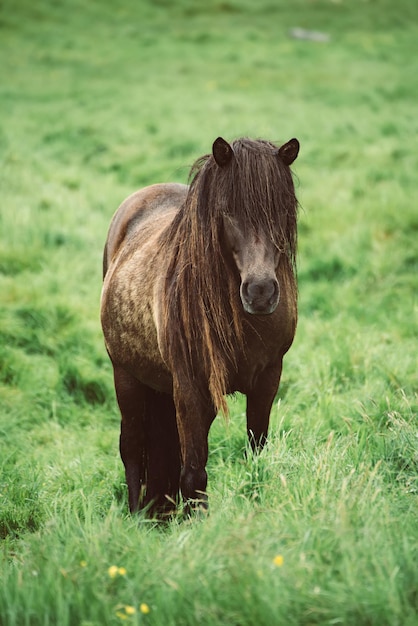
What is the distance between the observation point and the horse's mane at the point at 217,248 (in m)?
2.91

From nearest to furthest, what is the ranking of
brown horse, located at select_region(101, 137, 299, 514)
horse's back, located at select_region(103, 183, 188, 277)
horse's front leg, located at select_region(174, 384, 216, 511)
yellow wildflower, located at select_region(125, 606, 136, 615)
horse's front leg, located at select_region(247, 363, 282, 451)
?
yellow wildflower, located at select_region(125, 606, 136, 615) → brown horse, located at select_region(101, 137, 299, 514) → horse's front leg, located at select_region(174, 384, 216, 511) → horse's front leg, located at select_region(247, 363, 282, 451) → horse's back, located at select_region(103, 183, 188, 277)

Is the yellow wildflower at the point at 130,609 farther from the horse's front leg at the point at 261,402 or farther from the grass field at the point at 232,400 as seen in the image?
the horse's front leg at the point at 261,402

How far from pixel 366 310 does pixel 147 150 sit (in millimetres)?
6221

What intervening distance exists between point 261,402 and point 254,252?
824 millimetres

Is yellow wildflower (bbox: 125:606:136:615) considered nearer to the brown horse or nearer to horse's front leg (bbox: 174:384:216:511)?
the brown horse

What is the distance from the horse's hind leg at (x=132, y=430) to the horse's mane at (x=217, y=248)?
2.67 ft

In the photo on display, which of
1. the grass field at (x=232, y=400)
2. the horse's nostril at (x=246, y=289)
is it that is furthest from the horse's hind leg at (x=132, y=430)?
the horse's nostril at (x=246, y=289)

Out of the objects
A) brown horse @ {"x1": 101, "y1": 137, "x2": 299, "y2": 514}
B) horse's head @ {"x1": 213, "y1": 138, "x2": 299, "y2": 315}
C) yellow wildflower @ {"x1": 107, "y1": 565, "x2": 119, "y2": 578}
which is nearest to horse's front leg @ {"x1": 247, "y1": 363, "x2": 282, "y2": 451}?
brown horse @ {"x1": 101, "y1": 137, "x2": 299, "y2": 514}

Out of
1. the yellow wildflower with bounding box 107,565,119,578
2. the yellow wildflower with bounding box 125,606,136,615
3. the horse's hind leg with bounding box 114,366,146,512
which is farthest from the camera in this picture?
the horse's hind leg with bounding box 114,366,146,512

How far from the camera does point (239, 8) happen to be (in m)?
26.2

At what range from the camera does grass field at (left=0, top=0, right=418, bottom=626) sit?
2.22 m

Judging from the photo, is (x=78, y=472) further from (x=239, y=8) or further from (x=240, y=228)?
(x=239, y=8)

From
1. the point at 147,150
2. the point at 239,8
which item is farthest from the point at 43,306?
the point at 239,8

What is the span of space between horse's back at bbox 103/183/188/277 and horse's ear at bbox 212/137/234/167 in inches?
52.8
